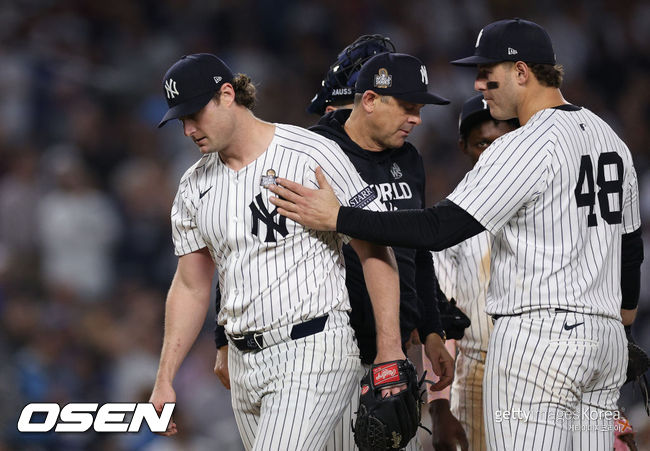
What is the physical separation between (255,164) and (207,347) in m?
3.42

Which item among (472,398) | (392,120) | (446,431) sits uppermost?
(392,120)

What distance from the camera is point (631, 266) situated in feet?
10.6

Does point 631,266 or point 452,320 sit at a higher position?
point 631,266

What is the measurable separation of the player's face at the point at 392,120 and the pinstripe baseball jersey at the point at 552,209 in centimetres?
58

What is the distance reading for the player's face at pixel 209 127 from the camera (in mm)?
2994

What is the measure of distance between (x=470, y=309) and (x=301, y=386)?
1100 mm

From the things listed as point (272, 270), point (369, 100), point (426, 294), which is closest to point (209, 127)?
point (272, 270)

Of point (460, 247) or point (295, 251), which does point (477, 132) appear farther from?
point (295, 251)

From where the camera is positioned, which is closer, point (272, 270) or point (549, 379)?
point (549, 379)

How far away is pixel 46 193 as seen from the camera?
21.7 feet

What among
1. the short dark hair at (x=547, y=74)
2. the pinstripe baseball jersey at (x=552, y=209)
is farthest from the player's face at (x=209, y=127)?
the short dark hair at (x=547, y=74)

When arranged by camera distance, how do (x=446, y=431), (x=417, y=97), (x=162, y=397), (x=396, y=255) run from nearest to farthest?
(x=162, y=397) → (x=417, y=97) → (x=396, y=255) → (x=446, y=431)

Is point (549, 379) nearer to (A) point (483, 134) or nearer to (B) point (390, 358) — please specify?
(B) point (390, 358)

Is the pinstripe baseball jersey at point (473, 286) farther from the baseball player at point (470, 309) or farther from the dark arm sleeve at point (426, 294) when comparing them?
the dark arm sleeve at point (426, 294)
